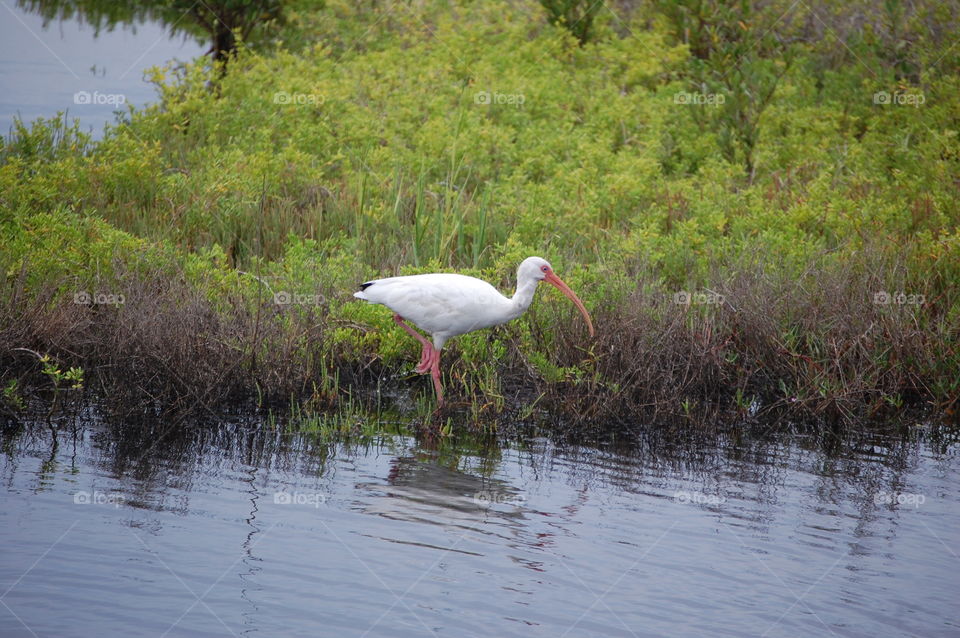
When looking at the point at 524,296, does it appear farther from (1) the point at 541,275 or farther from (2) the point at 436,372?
(2) the point at 436,372

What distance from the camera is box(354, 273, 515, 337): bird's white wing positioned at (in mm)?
7633

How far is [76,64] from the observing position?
17922mm

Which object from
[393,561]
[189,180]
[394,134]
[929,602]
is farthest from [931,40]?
[393,561]

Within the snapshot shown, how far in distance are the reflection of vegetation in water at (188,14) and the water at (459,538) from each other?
9.61m

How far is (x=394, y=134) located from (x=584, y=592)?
27.3 ft

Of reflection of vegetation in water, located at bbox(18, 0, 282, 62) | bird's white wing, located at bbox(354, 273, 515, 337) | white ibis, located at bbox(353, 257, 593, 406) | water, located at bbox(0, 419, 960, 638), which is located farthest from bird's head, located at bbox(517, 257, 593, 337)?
reflection of vegetation in water, located at bbox(18, 0, 282, 62)

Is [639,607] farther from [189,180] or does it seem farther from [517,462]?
[189,180]

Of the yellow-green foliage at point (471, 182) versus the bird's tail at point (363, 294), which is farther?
the yellow-green foliage at point (471, 182)

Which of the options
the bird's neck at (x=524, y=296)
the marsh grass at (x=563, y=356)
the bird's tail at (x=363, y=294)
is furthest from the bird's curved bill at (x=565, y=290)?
the bird's tail at (x=363, y=294)

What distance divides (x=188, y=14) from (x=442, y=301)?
13.3 m

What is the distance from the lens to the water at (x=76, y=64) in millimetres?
15625

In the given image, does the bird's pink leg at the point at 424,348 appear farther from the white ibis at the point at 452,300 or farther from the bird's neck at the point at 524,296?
the bird's neck at the point at 524,296

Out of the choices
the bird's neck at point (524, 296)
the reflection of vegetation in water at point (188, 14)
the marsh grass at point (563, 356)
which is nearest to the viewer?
the marsh grass at point (563, 356)

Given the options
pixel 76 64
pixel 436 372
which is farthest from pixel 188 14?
pixel 436 372
